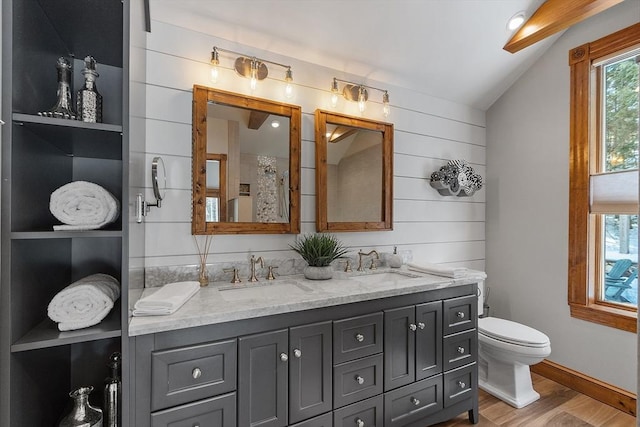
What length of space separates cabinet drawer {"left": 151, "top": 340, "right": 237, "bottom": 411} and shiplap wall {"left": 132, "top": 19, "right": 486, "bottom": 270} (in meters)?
0.68

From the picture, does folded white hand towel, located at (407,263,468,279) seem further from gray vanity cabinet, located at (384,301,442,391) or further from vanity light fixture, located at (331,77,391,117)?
vanity light fixture, located at (331,77,391,117)

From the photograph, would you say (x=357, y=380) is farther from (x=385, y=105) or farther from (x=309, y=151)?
(x=385, y=105)

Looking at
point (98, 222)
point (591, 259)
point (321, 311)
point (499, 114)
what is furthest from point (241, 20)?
point (591, 259)

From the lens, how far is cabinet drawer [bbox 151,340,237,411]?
1.16m

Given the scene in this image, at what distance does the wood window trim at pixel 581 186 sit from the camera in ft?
7.77

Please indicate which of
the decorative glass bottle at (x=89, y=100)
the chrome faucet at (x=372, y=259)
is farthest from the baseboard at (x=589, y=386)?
the decorative glass bottle at (x=89, y=100)

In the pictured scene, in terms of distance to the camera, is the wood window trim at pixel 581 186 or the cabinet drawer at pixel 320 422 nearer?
the cabinet drawer at pixel 320 422

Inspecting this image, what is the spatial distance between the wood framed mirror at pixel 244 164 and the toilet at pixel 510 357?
1.64 m

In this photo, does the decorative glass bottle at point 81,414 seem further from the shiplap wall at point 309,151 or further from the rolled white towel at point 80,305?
the shiplap wall at point 309,151

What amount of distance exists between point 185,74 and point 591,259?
125 inches

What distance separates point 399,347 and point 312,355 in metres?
Result: 0.55

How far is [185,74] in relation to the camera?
1.80 metres

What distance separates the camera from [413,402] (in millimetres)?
1795

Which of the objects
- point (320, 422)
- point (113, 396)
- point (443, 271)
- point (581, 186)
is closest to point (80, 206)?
point (113, 396)
